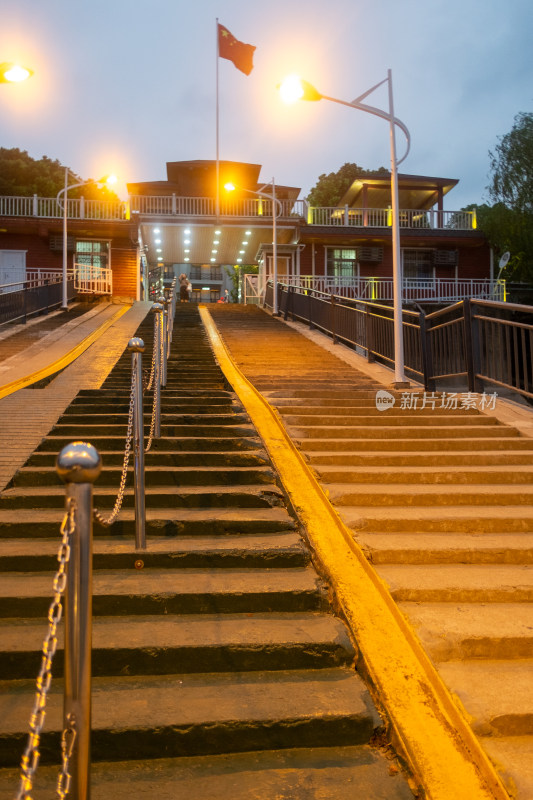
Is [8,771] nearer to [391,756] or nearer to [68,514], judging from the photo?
[68,514]

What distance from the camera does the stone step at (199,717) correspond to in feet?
8.62

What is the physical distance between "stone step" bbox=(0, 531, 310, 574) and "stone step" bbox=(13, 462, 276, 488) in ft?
3.19

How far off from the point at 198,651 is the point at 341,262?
2900 cm

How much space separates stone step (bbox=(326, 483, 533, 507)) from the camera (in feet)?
16.3

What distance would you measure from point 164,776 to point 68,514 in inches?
56.0

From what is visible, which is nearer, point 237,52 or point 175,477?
point 175,477

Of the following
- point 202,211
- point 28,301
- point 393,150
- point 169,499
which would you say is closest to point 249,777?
point 169,499

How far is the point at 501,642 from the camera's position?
129 inches

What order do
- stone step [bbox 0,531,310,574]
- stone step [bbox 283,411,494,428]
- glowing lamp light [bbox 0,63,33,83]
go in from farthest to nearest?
glowing lamp light [bbox 0,63,33,83]
stone step [bbox 283,411,494,428]
stone step [bbox 0,531,310,574]

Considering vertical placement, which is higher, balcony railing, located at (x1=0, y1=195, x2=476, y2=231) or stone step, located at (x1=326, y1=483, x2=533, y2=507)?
balcony railing, located at (x1=0, y1=195, x2=476, y2=231)

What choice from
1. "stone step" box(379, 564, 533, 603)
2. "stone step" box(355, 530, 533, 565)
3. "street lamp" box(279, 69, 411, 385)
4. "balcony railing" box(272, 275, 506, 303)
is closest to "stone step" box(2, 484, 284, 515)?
"stone step" box(355, 530, 533, 565)

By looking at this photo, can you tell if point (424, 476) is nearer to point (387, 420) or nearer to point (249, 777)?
point (387, 420)

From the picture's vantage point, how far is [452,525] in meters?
4.55

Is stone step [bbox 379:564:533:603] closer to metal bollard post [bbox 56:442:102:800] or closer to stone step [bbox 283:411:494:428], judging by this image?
metal bollard post [bbox 56:442:102:800]
